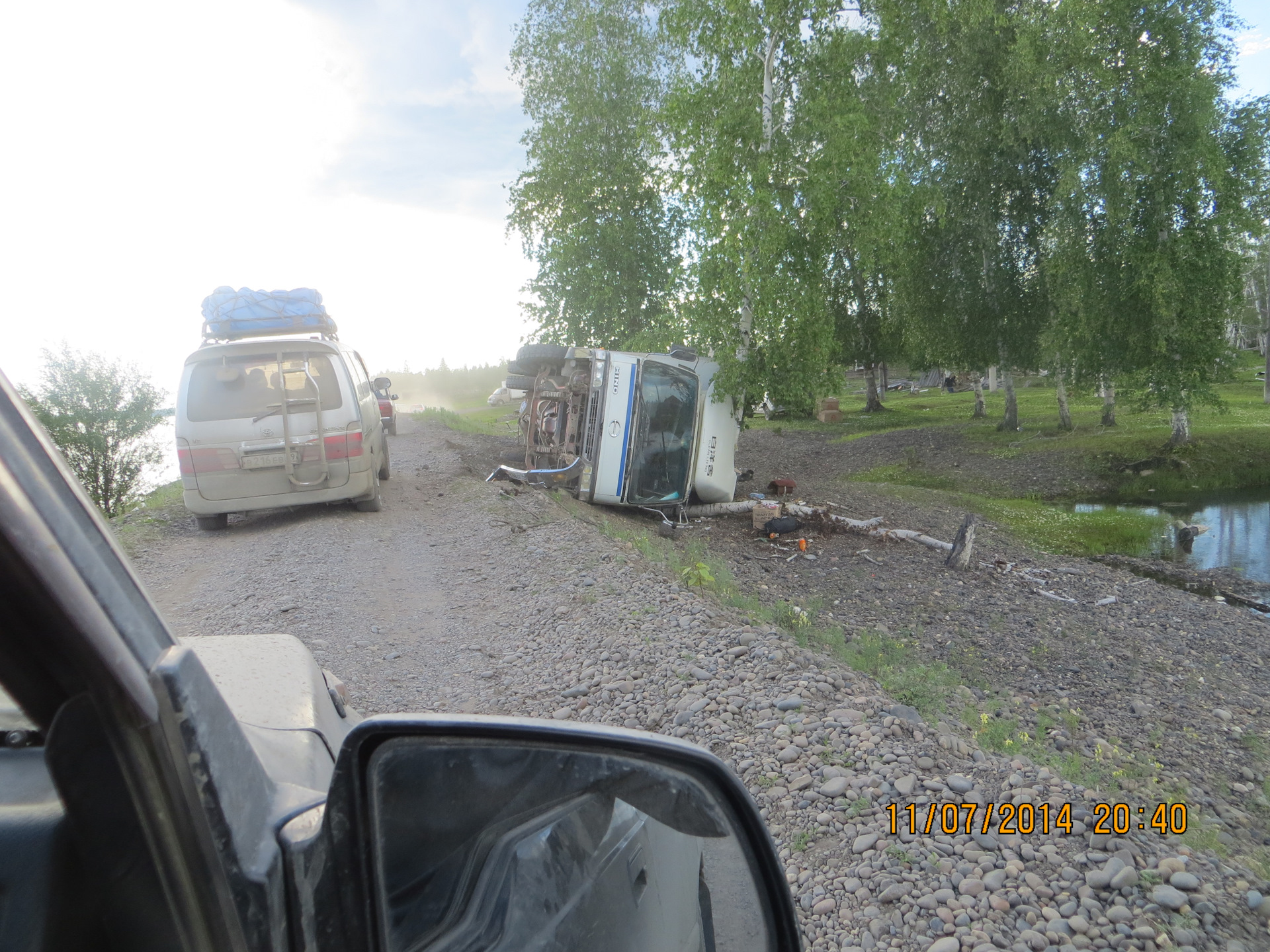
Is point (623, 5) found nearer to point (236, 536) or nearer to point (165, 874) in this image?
point (236, 536)

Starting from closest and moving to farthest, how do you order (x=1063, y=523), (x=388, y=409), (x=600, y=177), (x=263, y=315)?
1. (x=263, y=315)
2. (x=1063, y=523)
3. (x=600, y=177)
4. (x=388, y=409)

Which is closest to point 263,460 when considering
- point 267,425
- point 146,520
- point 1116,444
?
point 267,425

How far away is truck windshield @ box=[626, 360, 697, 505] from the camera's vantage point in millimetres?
13219

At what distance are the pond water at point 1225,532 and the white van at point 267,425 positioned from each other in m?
12.9

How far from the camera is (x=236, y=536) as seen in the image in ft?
33.3

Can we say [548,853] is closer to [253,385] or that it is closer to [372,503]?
[253,385]

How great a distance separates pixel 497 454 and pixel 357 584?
12507 mm

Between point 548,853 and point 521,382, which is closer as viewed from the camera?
point 548,853

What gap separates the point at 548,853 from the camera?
1.26 m

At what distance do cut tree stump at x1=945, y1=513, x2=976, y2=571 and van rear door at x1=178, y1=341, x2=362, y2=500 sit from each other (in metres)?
8.00

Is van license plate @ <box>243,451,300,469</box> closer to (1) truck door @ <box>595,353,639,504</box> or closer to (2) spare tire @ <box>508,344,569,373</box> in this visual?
(1) truck door @ <box>595,353,639,504</box>

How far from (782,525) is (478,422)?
25.7m
